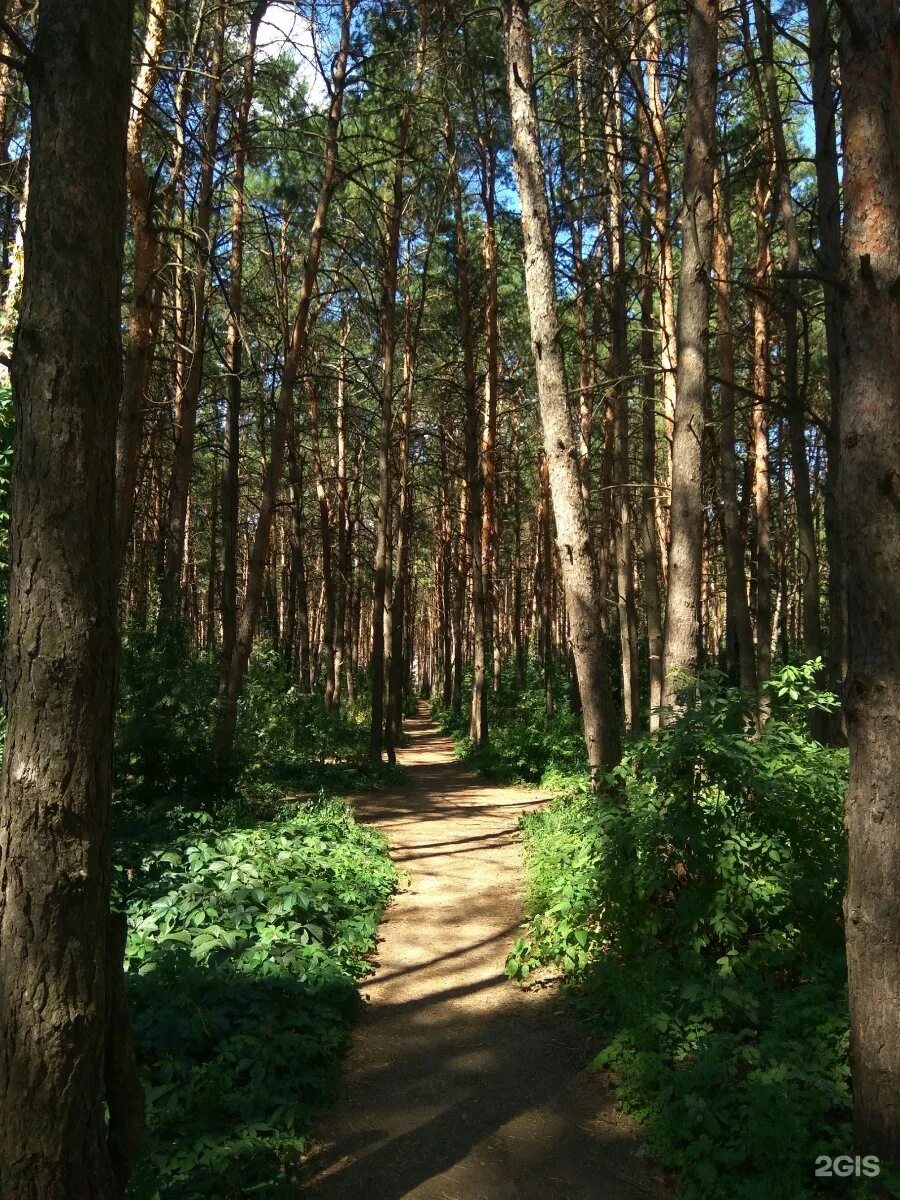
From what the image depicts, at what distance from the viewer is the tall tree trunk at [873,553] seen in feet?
10.3

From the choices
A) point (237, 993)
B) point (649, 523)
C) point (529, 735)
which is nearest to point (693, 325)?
point (649, 523)

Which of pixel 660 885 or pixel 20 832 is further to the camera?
pixel 660 885

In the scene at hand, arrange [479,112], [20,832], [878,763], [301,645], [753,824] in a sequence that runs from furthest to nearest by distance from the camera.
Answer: [301,645] → [479,112] → [753,824] → [878,763] → [20,832]

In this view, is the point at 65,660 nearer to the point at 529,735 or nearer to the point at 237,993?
the point at 237,993

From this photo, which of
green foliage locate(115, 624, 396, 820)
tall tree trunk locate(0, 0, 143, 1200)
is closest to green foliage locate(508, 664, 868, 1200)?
tall tree trunk locate(0, 0, 143, 1200)

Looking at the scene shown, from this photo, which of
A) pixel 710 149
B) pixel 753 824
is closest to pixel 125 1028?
pixel 753 824

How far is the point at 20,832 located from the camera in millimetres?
2375

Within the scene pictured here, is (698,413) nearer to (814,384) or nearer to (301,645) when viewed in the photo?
(814,384)

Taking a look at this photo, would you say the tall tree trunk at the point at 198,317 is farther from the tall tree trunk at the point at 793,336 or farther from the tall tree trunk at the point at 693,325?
the tall tree trunk at the point at 793,336

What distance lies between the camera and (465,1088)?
13.9 feet

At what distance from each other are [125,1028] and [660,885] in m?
3.37

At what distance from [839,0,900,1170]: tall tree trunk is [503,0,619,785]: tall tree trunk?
12.5 feet

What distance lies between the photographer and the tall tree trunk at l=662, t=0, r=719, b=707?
7.08 meters

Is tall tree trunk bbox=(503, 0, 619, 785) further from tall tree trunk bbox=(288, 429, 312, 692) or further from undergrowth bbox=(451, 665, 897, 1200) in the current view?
tall tree trunk bbox=(288, 429, 312, 692)
